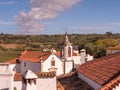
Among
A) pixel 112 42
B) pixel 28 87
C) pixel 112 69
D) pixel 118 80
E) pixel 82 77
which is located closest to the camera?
pixel 118 80

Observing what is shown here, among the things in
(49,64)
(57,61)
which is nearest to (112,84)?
(49,64)

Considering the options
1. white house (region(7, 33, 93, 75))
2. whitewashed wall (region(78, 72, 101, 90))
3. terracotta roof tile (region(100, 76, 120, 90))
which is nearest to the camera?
terracotta roof tile (region(100, 76, 120, 90))

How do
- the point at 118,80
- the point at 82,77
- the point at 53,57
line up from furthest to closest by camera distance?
1. the point at 53,57
2. the point at 82,77
3. the point at 118,80

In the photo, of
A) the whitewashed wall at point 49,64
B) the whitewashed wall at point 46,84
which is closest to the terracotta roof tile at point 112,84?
the whitewashed wall at point 46,84

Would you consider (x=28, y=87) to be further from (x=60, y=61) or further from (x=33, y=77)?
(x=60, y=61)

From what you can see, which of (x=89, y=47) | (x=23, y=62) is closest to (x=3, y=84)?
(x=23, y=62)

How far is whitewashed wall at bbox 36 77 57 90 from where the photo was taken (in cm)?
1449

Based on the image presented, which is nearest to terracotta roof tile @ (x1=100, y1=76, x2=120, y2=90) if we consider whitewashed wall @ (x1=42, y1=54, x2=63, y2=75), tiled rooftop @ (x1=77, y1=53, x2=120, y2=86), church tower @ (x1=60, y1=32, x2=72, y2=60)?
tiled rooftop @ (x1=77, y1=53, x2=120, y2=86)

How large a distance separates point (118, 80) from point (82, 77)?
6393 mm

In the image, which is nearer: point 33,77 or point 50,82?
point 33,77

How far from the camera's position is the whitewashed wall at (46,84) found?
14.5 meters

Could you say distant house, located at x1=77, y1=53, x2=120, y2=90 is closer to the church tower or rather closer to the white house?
the church tower

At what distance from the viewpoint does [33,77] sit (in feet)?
42.0

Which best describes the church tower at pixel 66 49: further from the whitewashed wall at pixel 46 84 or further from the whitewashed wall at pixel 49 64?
the whitewashed wall at pixel 46 84
